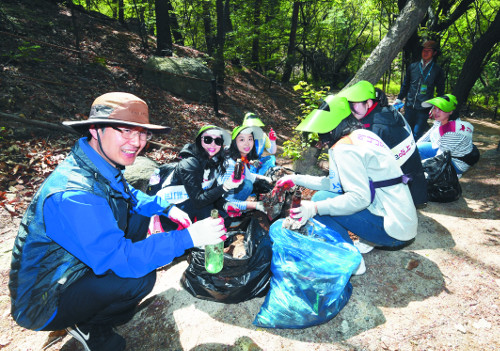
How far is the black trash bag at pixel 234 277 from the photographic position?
2129 mm

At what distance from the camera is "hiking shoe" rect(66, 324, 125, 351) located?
1.84 meters

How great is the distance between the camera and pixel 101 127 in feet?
5.51

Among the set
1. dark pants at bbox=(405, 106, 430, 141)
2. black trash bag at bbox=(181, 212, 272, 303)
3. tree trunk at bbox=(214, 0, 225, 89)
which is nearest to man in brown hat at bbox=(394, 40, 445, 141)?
dark pants at bbox=(405, 106, 430, 141)

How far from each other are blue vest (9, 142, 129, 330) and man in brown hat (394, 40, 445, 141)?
5.22 metres

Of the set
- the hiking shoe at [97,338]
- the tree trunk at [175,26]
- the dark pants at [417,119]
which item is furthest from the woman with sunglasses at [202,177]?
the tree trunk at [175,26]

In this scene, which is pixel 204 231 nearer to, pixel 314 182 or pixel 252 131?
pixel 314 182

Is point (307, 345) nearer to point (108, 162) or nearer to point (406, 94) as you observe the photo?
point (108, 162)

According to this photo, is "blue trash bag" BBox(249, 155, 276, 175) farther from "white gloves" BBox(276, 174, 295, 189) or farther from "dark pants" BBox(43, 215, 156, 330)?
"dark pants" BBox(43, 215, 156, 330)

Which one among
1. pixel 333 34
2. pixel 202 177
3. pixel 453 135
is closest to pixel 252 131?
pixel 202 177

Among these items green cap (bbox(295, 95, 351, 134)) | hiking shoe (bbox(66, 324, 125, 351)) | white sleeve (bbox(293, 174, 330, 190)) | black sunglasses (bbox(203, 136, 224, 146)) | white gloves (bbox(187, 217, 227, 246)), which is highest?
green cap (bbox(295, 95, 351, 134))

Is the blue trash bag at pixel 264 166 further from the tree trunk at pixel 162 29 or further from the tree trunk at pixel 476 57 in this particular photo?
the tree trunk at pixel 162 29

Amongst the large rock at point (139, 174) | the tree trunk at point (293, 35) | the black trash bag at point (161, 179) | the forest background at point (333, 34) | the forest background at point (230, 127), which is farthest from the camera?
the tree trunk at point (293, 35)

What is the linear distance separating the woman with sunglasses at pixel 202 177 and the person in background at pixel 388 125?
1502mm

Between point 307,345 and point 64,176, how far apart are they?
1901 millimetres
